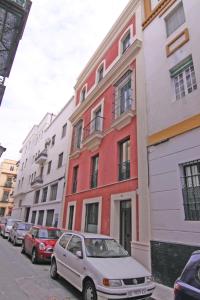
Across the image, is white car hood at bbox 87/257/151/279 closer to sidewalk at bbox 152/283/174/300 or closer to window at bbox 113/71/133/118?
sidewalk at bbox 152/283/174/300

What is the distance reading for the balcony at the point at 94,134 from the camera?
42.5ft

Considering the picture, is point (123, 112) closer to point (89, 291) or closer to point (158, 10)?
point (158, 10)

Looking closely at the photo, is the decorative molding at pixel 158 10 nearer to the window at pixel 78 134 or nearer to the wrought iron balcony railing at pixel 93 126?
the wrought iron balcony railing at pixel 93 126

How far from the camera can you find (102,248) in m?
6.71

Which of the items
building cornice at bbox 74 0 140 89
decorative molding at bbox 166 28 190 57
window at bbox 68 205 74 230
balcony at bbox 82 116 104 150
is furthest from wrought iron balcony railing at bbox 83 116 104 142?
decorative molding at bbox 166 28 190 57

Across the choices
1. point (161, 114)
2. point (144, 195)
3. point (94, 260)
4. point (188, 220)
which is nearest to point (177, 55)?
point (161, 114)

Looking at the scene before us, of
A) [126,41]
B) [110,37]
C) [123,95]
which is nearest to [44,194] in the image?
[123,95]

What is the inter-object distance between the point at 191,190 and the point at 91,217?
23.5 feet

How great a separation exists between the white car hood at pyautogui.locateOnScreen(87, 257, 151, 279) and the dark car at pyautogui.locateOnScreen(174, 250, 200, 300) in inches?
93.3

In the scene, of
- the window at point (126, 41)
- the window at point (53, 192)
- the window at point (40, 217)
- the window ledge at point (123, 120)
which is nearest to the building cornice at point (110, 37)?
the window at point (126, 41)

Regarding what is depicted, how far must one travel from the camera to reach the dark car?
2.92 m

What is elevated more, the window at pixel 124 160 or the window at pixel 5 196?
the window at pixel 5 196

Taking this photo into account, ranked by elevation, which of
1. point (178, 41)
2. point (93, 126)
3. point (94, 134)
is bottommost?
point (94, 134)

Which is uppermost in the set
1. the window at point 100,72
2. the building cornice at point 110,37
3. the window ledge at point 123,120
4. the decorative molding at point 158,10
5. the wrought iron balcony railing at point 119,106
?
the building cornice at point 110,37
